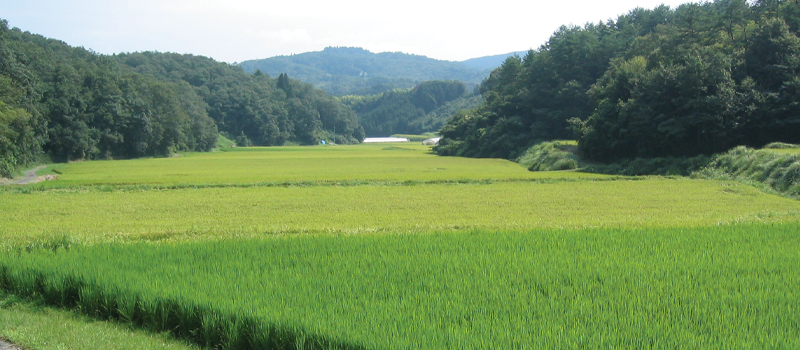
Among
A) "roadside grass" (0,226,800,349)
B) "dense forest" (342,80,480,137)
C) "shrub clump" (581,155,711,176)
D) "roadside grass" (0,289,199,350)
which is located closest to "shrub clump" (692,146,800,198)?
"shrub clump" (581,155,711,176)

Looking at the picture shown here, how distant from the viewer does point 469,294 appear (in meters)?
7.70

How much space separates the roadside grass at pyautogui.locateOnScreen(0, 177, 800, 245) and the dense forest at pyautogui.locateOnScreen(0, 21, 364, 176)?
20240mm

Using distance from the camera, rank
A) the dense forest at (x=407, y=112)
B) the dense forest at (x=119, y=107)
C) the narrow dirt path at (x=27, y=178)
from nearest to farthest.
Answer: the narrow dirt path at (x=27, y=178), the dense forest at (x=119, y=107), the dense forest at (x=407, y=112)

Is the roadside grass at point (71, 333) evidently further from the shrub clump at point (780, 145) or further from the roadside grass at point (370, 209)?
the shrub clump at point (780, 145)

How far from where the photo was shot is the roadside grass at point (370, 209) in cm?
1505

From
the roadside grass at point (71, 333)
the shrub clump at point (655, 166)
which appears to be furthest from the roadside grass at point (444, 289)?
the shrub clump at point (655, 166)

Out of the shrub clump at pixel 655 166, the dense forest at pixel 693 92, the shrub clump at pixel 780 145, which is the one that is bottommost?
the shrub clump at pixel 655 166

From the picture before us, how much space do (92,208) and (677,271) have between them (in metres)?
18.1

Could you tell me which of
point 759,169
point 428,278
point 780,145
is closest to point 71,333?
point 428,278

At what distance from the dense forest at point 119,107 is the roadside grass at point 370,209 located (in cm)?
2024

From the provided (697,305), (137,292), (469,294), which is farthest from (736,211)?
(137,292)

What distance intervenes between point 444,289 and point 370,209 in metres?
11.5

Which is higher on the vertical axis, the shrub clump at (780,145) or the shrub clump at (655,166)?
the shrub clump at (780,145)

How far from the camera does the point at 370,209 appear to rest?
19375mm
